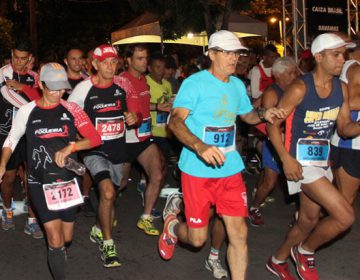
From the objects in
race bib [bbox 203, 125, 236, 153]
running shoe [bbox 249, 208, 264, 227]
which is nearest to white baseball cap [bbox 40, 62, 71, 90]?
race bib [bbox 203, 125, 236, 153]

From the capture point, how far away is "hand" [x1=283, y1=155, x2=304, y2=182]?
501 cm

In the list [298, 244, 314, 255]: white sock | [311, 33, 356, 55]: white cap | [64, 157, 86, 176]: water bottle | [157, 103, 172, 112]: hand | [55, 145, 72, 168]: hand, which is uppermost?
[311, 33, 356, 55]: white cap

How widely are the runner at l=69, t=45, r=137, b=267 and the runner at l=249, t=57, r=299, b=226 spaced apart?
153 centimetres

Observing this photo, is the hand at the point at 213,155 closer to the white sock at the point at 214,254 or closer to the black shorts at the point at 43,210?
the black shorts at the point at 43,210

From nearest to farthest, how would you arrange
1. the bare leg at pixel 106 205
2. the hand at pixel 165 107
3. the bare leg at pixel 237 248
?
the bare leg at pixel 237 248 → the bare leg at pixel 106 205 → the hand at pixel 165 107

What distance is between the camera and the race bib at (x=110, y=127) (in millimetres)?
6156

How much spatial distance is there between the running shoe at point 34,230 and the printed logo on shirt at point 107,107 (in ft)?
5.80

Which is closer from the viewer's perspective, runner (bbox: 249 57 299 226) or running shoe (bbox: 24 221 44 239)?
runner (bbox: 249 57 299 226)

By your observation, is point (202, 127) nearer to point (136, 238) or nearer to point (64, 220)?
point (64, 220)

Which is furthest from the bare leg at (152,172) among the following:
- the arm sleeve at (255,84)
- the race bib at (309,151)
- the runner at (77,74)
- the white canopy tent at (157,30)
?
the white canopy tent at (157,30)

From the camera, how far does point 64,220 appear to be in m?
5.17

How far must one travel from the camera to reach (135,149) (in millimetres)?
7188

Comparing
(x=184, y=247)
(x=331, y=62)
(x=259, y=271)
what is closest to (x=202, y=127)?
(x=331, y=62)

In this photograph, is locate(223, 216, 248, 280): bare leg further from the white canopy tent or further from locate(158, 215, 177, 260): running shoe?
the white canopy tent
